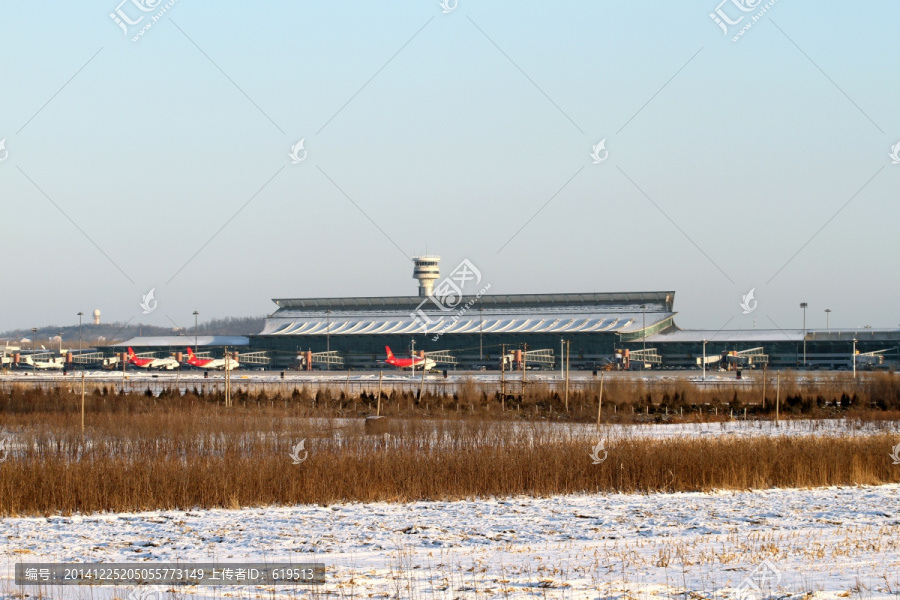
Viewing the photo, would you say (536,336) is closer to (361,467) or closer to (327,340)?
(327,340)

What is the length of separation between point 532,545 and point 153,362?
3738 inches

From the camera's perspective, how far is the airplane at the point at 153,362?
102 meters

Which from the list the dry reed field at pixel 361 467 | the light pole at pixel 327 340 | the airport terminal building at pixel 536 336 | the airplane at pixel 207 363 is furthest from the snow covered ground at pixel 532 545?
the airplane at pixel 207 363

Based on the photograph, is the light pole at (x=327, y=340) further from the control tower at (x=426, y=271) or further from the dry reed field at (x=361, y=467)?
the dry reed field at (x=361, y=467)

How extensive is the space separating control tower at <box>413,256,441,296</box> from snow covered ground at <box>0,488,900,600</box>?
105149 millimetres

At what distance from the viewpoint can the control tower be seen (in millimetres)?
124938

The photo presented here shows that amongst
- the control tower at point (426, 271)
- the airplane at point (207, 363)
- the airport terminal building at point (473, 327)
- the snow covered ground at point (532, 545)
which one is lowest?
Answer: the snow covered ground at point (532, 545)

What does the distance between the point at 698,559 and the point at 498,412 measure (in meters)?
29.5

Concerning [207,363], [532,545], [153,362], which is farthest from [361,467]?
[153,362]

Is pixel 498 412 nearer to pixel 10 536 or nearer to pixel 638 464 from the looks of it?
pixel 638 464

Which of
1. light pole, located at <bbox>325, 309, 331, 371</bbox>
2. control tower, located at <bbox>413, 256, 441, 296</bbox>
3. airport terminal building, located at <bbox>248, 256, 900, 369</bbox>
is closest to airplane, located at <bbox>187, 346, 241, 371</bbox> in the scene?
airport terminal building, located at <bbox>248, 256, 900, 369</bbox>

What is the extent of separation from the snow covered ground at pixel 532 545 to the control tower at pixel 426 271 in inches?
4140

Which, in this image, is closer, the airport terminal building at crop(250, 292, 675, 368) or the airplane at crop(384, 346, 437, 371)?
the airplane at crop(384, 346, 437, 371)

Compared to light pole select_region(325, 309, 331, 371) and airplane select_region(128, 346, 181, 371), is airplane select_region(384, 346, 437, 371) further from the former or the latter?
airplane select_region(128, 346, 181, 371)
